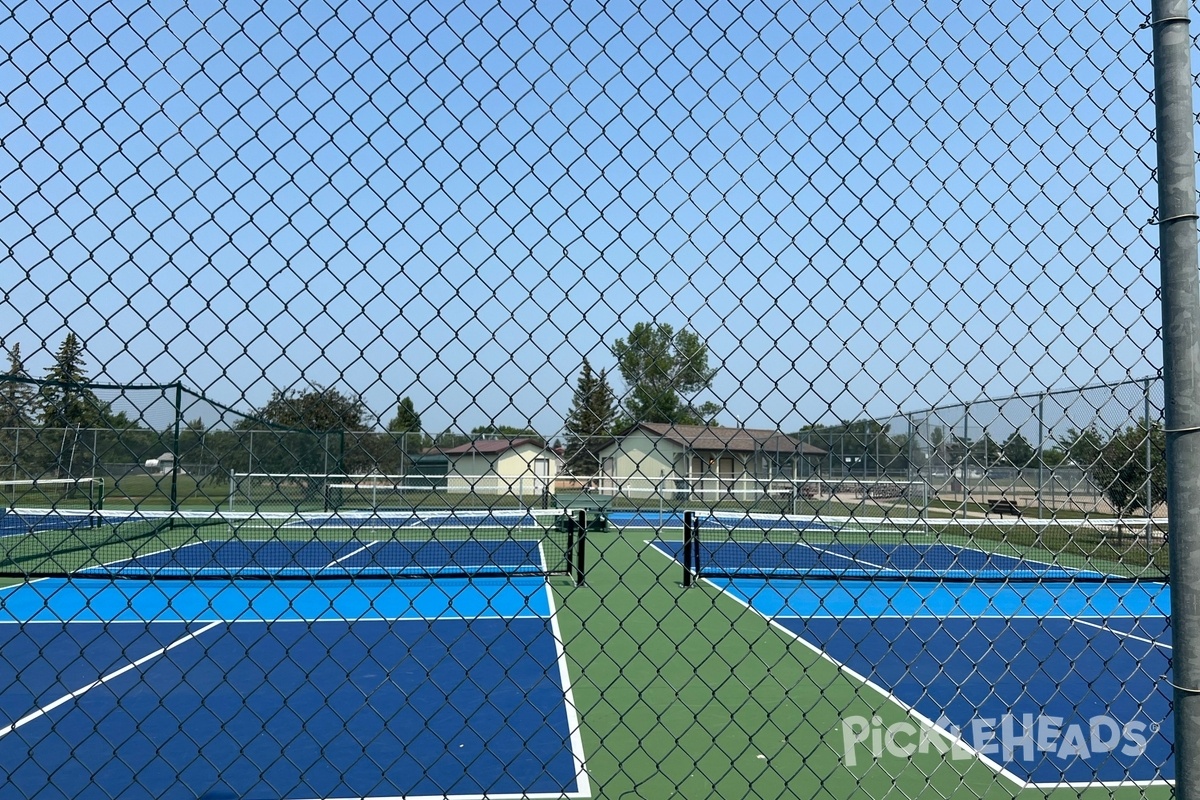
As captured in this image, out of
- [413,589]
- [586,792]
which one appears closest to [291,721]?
[586,792]

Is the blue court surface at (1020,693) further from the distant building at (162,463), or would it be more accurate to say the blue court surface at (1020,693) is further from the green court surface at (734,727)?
the distant building at (162,463)

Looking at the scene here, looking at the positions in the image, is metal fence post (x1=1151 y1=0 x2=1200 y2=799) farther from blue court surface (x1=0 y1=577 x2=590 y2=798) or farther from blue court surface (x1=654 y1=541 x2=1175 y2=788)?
blue court surface (x1=0 y1=577 x2=590 y2=798)

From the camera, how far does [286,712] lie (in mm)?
6000

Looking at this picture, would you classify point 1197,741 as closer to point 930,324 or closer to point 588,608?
point 930,324

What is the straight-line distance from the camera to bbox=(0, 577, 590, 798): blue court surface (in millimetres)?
4105

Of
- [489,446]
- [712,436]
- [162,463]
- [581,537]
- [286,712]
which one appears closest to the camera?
[712,436]

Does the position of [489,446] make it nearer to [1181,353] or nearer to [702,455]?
[702,455]

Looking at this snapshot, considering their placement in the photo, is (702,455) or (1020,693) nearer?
(1020,693)

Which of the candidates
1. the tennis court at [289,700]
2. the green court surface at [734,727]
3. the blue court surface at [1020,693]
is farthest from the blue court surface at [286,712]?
the blue court surface at [1020,693]

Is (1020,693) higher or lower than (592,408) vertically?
lower

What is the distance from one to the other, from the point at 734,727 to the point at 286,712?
111 inches

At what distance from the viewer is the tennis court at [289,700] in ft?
12.8

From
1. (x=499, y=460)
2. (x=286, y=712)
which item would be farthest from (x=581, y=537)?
(x=499, y=460)

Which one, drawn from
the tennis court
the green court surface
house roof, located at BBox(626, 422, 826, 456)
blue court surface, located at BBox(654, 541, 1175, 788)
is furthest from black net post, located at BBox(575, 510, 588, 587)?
blue court surface, located at BBox(654, 541, 1175, 788)
